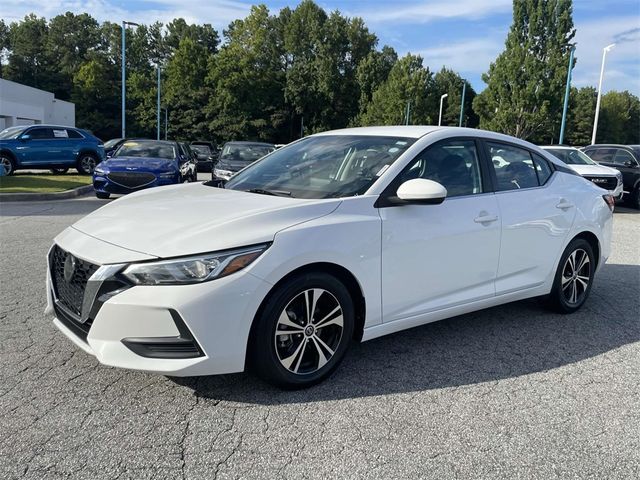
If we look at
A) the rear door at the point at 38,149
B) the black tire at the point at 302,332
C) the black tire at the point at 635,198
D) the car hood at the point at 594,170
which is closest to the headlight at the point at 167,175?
the rear door at the point at 38,149

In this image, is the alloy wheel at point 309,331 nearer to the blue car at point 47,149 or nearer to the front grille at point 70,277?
the front grille at point 70,277

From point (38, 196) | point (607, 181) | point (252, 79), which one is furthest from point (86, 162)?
point (252, 79)

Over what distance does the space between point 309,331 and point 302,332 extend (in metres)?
0.05

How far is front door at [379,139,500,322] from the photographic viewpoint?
11.5ft

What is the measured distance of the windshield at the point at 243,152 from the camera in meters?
15.1

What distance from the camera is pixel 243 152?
1545 cm

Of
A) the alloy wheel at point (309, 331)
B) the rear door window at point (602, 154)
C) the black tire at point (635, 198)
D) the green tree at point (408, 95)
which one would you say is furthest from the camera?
the green tree at point (408, 95)

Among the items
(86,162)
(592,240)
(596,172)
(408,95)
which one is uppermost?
(408,95)

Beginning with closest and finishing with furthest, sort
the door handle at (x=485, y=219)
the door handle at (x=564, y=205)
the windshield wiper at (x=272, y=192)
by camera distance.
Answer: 1. the windshield wiper at (x=272, y=192)
2. the door handle at (x=485, y=219)
3. the door handle at (x=564, y=205)

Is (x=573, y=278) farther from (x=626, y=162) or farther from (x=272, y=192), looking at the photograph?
(x=626, y=162)

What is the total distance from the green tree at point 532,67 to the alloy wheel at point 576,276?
38.5m

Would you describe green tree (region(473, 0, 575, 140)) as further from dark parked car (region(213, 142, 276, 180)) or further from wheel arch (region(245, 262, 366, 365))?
wheel arch (region(245, 262, 366, 365))

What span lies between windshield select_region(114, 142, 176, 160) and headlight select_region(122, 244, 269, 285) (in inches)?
412

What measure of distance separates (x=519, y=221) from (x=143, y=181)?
944 cm
